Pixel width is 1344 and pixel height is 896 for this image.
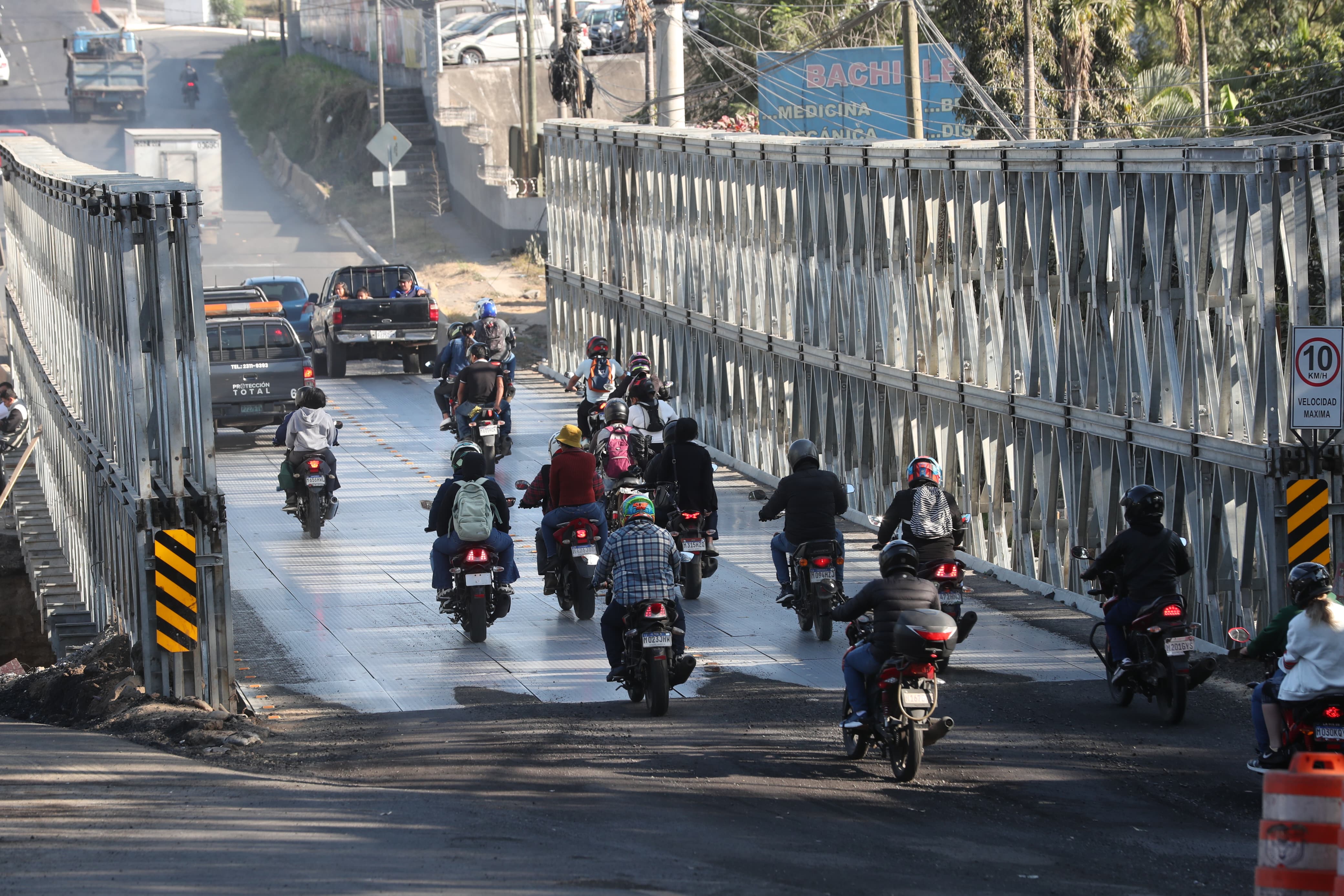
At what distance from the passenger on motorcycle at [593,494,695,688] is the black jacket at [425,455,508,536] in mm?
2485

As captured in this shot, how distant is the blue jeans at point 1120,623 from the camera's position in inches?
485

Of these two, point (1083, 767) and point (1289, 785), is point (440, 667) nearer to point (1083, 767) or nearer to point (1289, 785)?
point (1083, 767)

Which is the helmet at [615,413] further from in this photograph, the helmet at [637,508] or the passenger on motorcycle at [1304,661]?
the passenger on motorcycle at [1304,661]

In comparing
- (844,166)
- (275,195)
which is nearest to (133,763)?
(844,166)

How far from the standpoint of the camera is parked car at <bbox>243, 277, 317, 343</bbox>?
114ft

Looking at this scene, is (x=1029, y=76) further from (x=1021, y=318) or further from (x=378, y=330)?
(x=1021, y=318)

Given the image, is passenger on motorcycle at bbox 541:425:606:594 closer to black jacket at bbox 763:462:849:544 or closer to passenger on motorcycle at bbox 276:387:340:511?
black jacket at bbox 763:462:849:544

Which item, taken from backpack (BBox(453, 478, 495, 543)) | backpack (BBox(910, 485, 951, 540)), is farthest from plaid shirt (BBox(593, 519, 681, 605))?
backpack (BBox(453, 478, 495, 543))

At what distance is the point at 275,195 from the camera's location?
61781 mm

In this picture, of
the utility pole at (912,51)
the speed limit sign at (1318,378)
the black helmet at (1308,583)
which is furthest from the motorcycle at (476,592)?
the utility pole at (912,51)

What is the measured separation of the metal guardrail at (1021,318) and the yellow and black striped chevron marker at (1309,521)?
16 centimetres

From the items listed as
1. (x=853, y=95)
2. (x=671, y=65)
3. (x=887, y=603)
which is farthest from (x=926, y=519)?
(x=853, y=95)

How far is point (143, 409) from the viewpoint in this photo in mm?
13180

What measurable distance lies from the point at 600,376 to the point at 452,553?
24.3 feet
